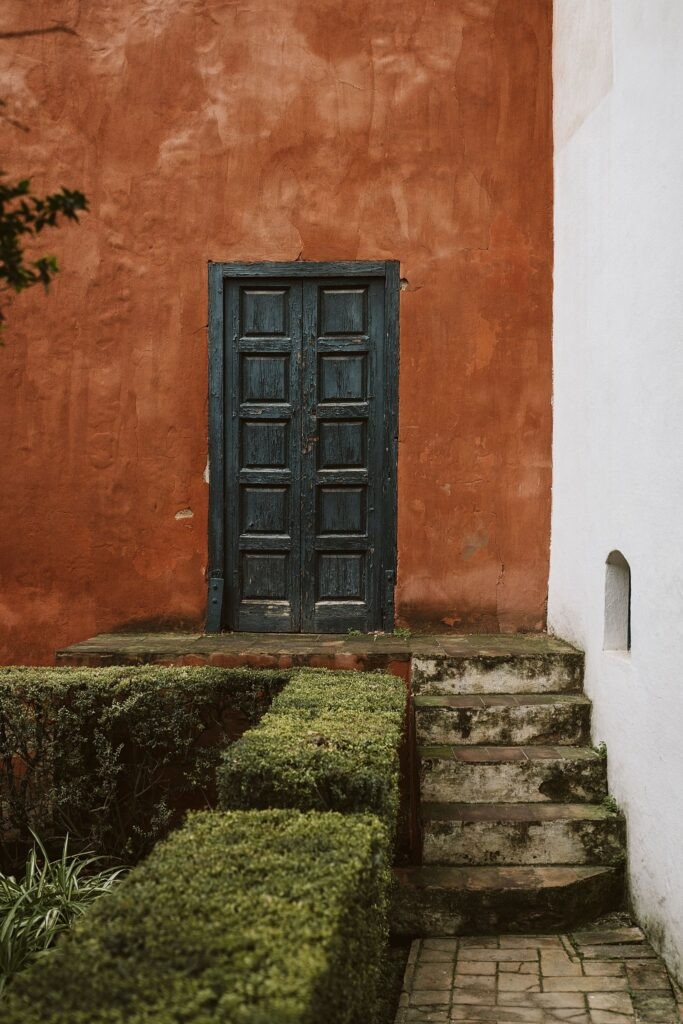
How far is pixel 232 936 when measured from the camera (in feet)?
7.09

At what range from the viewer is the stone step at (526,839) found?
15.9ft

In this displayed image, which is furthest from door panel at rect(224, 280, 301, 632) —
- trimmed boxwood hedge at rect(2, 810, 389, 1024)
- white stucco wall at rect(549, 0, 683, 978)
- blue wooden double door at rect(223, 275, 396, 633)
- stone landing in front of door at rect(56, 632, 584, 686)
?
trimmed boxwood hedge at rect(2, 810, 389, 1024)

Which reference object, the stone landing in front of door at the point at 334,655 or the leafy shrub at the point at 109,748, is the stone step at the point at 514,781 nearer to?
the stone landing in front of door at the point at 334,655

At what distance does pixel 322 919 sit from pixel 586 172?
191 inches

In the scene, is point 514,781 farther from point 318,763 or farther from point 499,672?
point 318,763

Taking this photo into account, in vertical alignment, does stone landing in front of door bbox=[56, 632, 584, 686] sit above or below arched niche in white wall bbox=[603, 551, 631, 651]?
below

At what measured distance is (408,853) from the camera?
5074 mm

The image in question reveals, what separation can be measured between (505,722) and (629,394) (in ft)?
6.37

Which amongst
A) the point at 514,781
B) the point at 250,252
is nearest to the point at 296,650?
the point at 514,781

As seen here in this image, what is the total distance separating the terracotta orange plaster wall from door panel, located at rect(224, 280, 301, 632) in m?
0.22

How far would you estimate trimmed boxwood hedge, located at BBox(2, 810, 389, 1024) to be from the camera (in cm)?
191

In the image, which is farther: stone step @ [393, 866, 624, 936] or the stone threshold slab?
the stone threshold slab

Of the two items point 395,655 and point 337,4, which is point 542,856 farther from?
point 337,4

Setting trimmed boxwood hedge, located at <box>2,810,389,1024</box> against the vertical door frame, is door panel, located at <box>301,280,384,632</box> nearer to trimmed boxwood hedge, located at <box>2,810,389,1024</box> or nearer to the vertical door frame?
the vertical door frame
